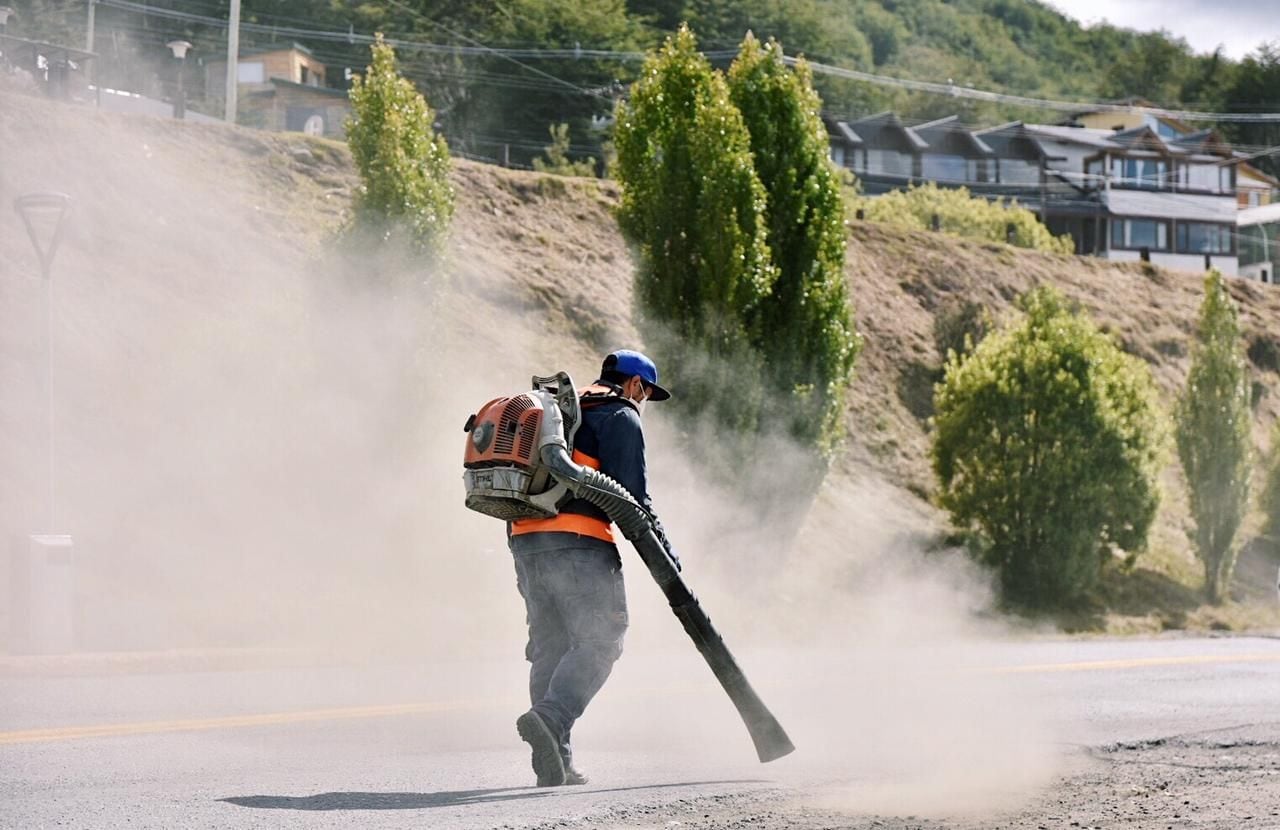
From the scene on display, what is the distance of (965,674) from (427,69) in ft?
188

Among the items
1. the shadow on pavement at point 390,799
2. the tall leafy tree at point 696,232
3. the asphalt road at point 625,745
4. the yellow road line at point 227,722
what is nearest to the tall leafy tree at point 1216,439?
the tall leafy tree at point 696,232

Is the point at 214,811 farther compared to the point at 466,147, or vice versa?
the point at 466,147

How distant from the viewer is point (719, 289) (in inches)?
851

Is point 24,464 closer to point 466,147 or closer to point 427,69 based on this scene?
point 466,147

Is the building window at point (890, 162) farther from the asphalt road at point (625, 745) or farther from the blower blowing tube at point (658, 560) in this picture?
the blower blowing tube at point (658, 560)

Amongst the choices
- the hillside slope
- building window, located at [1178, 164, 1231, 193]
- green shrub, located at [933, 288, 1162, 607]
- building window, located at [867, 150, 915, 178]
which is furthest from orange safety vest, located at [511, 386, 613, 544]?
building window, located at [1178, 164, 1231, 193]

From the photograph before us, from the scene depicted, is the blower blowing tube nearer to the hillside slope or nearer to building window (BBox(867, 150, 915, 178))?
the hillside slope

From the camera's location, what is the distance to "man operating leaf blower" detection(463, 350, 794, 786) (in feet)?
22.7

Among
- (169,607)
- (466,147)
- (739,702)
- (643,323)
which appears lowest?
(169,607)

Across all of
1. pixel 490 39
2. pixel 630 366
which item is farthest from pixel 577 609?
pixel 490 39

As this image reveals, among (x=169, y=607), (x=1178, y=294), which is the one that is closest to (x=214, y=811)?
(x=169, y=607)

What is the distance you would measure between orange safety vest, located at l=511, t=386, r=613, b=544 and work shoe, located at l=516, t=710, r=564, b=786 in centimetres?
81

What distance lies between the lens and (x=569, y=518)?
23.7ft

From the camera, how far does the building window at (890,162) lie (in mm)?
84562
